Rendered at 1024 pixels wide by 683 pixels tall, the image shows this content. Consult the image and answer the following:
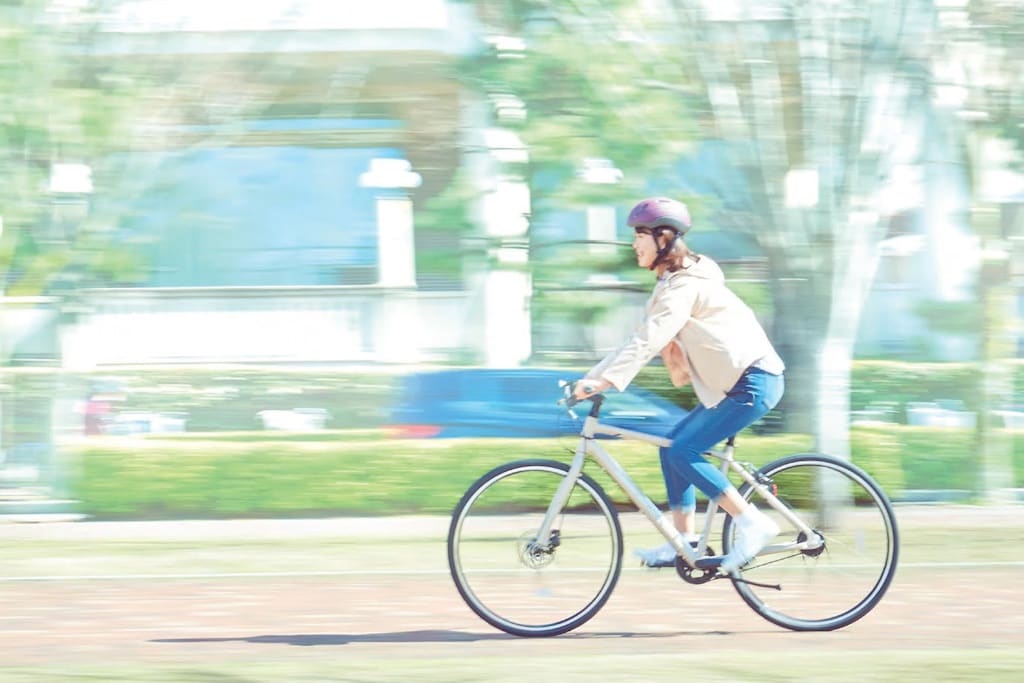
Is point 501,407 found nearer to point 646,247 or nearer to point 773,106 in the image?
point 773,106

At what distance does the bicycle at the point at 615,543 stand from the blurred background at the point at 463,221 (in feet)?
12.8

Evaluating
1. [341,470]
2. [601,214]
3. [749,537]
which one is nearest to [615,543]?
[749,537]

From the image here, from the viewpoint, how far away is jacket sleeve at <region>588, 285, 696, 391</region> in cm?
621

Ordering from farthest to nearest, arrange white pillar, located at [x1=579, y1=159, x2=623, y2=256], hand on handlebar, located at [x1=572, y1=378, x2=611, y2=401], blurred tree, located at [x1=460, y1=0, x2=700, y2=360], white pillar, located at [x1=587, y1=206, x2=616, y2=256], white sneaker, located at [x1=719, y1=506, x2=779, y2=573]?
1. white pillar, located at [x1=587, y1=206, x2=616, y2=256]
2. white pillar, located at [x1=579, y1=159, x2=623, y2=256]
3. blurred tree, located at [x1=460, y1=0, x2=700, y2=360]
4. white sneaker, located at [x1=719, y1=506, x2=779, y2=573]
5. hand on handlebar, located at [x1=572, y1=378, x2=611, y2=401]

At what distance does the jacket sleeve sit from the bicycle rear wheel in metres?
0.75

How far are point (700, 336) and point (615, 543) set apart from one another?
3.03 feet

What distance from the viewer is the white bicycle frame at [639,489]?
21.0ft

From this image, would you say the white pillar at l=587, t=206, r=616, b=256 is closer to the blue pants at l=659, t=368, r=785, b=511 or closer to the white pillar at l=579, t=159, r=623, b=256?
the white pillar at l=579, t=159, r=623, b=256

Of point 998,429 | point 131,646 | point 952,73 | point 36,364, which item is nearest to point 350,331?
point 36,364

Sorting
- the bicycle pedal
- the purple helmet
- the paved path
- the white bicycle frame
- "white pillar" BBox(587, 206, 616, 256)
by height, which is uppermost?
"white pillar" BBox(587, 206, 616, 256)

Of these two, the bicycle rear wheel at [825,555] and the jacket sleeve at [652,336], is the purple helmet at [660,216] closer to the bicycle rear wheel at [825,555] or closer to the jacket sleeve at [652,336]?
the jacket sleeve at [652,336]

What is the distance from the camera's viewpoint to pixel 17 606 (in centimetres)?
777

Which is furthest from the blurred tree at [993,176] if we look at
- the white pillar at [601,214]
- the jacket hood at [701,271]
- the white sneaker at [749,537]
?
the white sneaker at [749,537]

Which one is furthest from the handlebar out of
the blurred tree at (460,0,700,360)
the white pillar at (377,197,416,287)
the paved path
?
the white pillar at (377,197,416,287)
